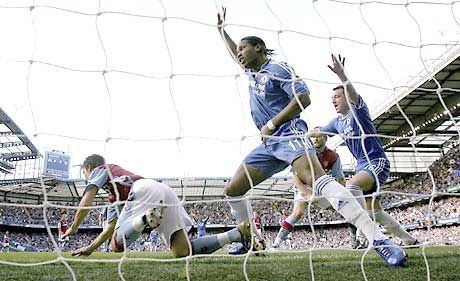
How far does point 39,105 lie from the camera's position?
3.08 metres

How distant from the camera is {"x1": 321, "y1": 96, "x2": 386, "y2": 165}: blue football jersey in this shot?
4031mm

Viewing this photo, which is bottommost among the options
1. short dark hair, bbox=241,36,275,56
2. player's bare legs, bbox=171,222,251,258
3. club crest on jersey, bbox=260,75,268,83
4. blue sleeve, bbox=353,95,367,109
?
player's bare legs, bbox=171,222,251,258

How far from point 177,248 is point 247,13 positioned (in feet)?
6.10

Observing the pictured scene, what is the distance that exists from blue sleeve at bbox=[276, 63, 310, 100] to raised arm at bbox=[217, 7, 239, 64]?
385mm

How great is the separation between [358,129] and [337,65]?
4.13 feet

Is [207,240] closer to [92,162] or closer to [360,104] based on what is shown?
[92,162]

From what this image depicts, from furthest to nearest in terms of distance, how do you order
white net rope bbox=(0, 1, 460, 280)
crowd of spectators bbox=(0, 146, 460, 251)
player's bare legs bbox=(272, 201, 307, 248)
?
crowd of spectators bbox=(0, 146, 460, 251) → player's bare legs bbox=(272, 201, 307, 248) → white net rope bbox=(0, 1, 460, 280)

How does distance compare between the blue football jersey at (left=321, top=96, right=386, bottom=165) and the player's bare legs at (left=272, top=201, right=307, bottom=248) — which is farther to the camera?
the player's bare legs at (left=272, top=201, right=307, bottom=248)

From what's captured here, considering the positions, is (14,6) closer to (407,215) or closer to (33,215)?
(407,215)

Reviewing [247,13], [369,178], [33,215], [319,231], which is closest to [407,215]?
[319,231]

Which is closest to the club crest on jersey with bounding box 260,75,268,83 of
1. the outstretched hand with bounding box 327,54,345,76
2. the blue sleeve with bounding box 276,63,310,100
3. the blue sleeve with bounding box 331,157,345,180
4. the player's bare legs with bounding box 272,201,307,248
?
the blue sleeve with bounding box 276,63,310,100

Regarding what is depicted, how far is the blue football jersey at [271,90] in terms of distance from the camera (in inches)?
121

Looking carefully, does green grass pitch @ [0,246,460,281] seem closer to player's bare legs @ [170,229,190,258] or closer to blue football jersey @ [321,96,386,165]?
player's bare legs @ [170,229,190,258]

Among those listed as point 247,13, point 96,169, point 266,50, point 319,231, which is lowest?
point 319,231
